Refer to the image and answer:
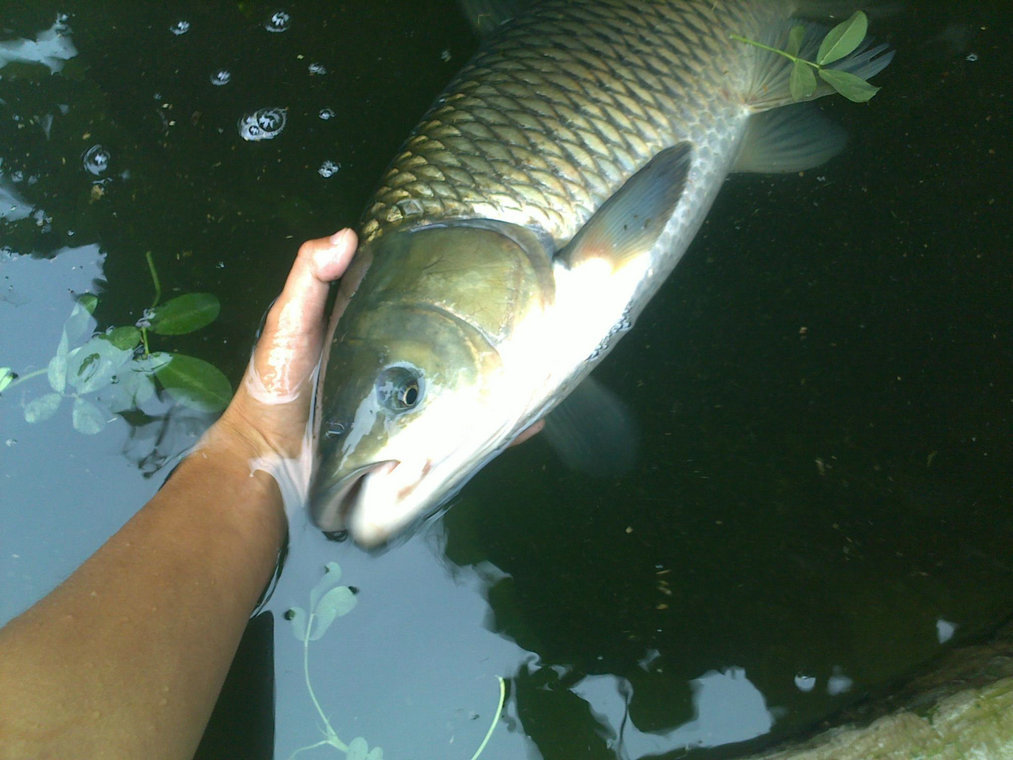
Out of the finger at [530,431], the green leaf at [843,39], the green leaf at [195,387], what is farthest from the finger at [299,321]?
the green leaf at [843,39]

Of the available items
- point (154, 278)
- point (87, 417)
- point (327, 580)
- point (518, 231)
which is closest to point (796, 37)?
point (518, 231)

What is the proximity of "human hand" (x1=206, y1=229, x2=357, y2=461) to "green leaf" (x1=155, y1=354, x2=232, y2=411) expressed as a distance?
0.13m

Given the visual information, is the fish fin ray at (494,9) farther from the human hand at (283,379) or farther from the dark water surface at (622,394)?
the human hand at (283,379)

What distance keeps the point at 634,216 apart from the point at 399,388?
2.04 ft

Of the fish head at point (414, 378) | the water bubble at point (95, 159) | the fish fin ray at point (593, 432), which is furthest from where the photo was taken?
the water bubble at point (95, 159)

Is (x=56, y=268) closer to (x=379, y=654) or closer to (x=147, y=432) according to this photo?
(x=147, y=432)

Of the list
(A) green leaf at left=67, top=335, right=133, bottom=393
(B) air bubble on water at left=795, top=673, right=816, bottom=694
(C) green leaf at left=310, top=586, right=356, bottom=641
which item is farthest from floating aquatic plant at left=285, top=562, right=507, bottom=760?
(A) green leaf at left=67, top=335, right=133, bottom=393

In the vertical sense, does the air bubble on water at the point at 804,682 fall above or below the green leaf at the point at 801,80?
below

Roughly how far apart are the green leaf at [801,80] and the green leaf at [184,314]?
63.3 inches

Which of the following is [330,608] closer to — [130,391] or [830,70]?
[130,391]

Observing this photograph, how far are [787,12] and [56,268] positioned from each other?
2.17m

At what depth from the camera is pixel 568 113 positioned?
1.66 meters

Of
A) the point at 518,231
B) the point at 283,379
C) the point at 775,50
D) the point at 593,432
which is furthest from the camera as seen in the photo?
the point at 593,432

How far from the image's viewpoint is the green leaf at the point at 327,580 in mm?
1832
